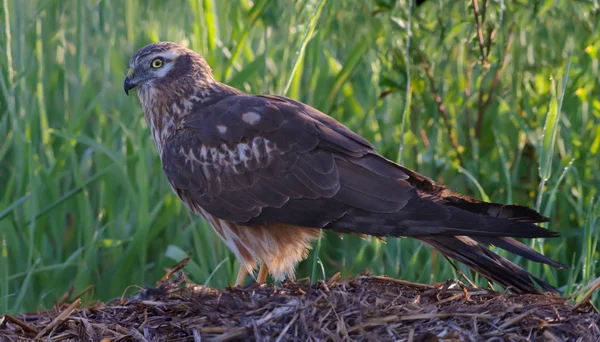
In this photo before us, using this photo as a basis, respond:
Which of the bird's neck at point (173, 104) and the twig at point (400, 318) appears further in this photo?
the bird's neck at point (173, 104)

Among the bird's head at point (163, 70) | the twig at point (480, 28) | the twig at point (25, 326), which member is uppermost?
the twig at point (480, 28)

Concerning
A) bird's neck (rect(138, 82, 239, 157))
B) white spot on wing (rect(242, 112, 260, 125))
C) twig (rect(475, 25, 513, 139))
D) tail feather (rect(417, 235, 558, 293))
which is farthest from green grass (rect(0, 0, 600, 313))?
tail feather (rect(417, 235, 558, 293))

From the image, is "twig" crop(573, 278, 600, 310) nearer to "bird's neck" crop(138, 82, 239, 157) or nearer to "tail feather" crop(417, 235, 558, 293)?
"tail feather" crop(417, 235, 558, 293)

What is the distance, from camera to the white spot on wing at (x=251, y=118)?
163 inches

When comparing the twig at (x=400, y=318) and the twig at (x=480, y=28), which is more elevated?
the twig at (x=480, y=28)

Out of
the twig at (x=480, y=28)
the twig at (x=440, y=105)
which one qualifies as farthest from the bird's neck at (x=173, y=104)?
the twig at (x=480, y=28)

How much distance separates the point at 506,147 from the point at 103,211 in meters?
2.59

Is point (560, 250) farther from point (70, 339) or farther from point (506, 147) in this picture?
point (70, 339)

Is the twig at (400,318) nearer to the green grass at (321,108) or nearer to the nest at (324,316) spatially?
the nest at (324,316)

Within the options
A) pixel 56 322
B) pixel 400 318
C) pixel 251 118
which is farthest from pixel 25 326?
pixel 251 118

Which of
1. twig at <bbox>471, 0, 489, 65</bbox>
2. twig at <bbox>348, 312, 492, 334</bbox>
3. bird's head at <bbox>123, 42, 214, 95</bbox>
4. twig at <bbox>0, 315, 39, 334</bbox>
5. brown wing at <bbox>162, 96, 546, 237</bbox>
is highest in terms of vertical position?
twig at <bbox>471, 0, 489, 65</bbox>

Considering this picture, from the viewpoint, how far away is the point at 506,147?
5438mm

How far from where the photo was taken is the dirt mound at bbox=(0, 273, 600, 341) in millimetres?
2822

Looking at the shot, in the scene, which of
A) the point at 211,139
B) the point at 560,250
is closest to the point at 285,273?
the point at 211,139
